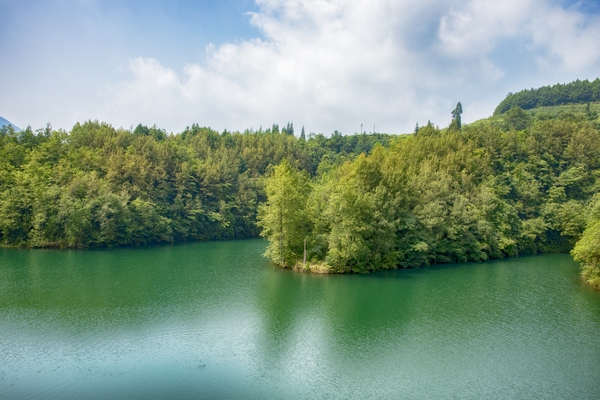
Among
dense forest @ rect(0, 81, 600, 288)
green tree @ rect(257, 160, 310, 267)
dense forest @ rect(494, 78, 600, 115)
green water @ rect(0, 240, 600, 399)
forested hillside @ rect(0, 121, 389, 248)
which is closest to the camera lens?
green water @ rect(0, 240, 600, 399)

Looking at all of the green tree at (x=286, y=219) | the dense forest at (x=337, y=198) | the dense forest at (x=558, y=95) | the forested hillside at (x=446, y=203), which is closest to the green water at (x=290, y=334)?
the green tree at (x=286, y=219)

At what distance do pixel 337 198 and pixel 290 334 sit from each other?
1745 cm

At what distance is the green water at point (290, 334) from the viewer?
17.5m

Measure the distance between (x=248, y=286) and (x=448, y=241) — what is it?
24239 mm

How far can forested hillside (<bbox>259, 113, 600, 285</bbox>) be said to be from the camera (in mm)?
39906

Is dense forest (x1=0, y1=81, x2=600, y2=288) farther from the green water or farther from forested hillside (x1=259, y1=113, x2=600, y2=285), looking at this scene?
the green water

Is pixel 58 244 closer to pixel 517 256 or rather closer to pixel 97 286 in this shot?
pixel 97 286

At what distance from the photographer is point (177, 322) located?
974 inches

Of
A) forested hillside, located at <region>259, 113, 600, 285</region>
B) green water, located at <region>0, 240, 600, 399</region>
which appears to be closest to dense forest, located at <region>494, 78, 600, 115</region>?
forested hillside, located at <region>259, 113, 600, 285</region>

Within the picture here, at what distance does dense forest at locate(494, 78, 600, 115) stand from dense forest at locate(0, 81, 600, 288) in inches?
2921

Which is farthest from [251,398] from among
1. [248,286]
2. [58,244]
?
[58,244]

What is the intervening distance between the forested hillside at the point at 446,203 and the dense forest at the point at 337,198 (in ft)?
0.49

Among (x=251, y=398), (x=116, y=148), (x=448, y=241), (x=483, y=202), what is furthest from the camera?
(x=116, y=148)

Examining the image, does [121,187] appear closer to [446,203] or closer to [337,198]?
[337,198]
